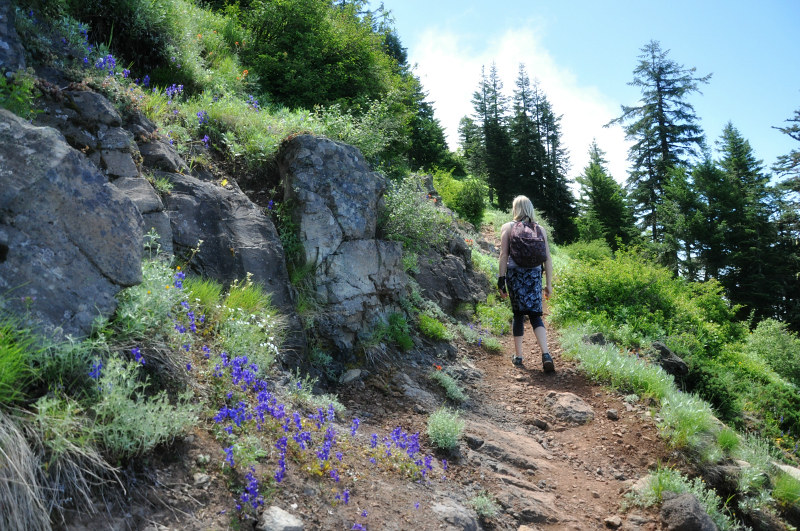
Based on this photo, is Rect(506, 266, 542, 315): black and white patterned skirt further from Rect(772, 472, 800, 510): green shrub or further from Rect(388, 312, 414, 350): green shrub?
Rect(772, 472, 800, 510): green shrub

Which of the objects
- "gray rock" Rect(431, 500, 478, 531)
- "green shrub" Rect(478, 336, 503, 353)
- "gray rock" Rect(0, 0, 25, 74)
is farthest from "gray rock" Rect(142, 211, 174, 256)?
"green shrub" Rect(478, 336, 503, 353)

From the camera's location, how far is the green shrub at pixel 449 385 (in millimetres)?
5809

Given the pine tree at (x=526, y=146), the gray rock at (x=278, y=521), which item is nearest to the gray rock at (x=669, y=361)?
the gray rock at (x=278, y=521)

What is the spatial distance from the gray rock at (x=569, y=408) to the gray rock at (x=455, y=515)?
2.76 metres

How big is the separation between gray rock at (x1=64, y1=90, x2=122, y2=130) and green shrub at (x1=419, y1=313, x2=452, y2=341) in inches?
171

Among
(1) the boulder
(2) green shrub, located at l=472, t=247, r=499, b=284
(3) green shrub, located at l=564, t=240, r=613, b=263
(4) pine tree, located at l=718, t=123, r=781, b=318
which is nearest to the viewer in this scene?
(1) the boulder

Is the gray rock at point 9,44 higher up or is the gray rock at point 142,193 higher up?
the gray rock at point 9,44

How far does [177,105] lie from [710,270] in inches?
1153

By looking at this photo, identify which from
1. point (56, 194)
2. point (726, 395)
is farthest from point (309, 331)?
point (726, 395)

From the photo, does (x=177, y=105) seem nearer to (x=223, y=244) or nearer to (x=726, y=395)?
(x=223, y=244)

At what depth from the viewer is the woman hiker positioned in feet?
22.6

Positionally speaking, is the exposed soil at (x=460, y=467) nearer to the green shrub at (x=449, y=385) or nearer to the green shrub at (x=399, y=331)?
the green shrub at (x=449, y=385)

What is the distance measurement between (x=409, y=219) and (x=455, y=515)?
15.4ft

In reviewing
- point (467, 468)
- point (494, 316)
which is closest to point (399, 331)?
point (467, 468)
